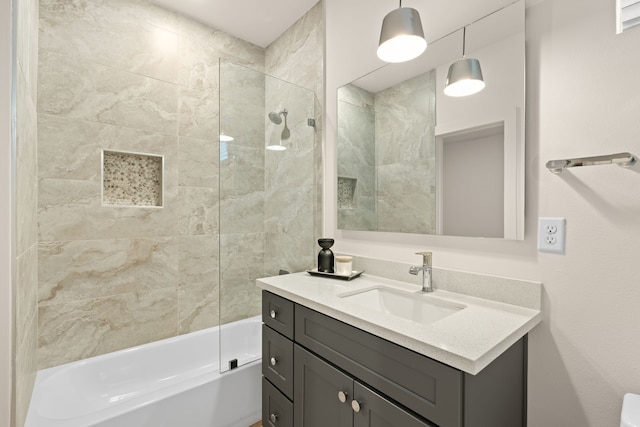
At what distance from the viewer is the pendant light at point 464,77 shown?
1250mm

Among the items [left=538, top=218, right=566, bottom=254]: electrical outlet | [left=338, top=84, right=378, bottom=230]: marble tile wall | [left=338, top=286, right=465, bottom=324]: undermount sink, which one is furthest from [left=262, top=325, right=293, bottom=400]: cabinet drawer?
[left=538, top=218, right=566, bottom=254]: electrical outlet

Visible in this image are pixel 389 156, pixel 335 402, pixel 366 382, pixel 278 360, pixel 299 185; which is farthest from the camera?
pixel 299 185

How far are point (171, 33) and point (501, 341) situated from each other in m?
2.73

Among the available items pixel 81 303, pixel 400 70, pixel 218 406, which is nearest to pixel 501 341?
pixel 400 70

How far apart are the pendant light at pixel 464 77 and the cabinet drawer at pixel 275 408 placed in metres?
1.60

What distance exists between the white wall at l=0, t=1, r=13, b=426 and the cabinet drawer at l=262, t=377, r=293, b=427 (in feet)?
3.14

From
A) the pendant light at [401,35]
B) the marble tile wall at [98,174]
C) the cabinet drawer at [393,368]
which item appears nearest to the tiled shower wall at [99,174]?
the marble tile wall at [98,174]

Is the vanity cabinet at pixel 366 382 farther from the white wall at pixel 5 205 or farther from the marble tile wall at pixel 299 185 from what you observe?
the white wall at pixel 5 205

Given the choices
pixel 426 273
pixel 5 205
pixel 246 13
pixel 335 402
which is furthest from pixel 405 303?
pixel 246 13

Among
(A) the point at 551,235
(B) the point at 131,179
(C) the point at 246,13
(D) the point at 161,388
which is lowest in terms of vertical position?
(D) the point at 161,388

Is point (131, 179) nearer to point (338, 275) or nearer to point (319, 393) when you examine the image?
point (338, 275)

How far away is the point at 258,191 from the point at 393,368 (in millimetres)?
1420

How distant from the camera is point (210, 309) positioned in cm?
239

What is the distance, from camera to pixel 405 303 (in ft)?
4.47
